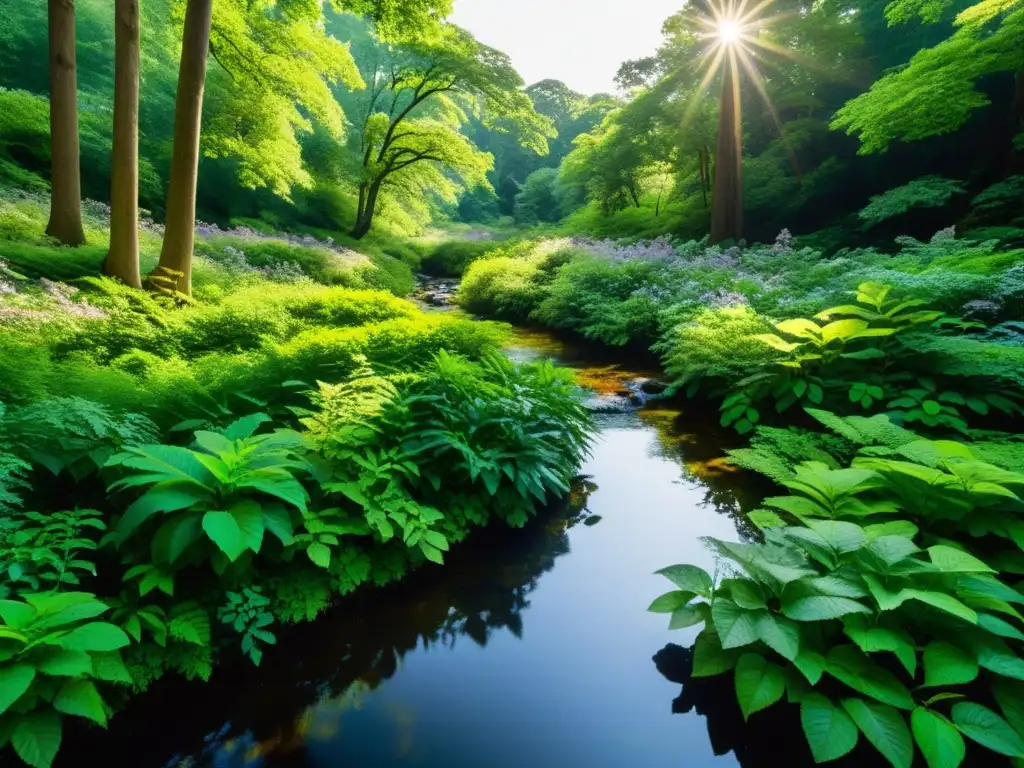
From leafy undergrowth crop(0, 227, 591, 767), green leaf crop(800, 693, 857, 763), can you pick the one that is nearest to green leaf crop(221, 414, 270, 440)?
leafy undergrowth crop(0, 227, 591, 767)

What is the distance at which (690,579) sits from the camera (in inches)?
103

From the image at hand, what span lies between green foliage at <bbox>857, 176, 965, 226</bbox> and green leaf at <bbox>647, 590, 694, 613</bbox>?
42.4 ft

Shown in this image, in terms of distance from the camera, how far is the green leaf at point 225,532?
2.23m

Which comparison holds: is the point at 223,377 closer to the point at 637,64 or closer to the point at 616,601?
the point at 616,601

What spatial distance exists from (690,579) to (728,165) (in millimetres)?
14442

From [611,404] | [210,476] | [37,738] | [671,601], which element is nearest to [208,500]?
[210,476]

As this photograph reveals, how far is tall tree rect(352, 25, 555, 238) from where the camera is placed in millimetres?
18125

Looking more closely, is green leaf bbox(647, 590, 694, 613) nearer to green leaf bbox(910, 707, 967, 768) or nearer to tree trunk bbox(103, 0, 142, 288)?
green leaf bbox(910, 707, 967, 768)

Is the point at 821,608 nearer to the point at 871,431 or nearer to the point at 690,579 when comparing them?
the point at 690,579

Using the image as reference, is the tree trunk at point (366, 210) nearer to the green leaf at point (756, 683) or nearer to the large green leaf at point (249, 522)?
the large green leaf at point (249, 522)

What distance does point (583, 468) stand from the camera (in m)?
5.23

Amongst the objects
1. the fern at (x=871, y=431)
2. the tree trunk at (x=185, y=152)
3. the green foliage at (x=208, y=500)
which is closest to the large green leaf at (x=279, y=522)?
the green foliage at (x=208, y=500)

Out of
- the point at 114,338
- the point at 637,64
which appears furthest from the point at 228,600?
the point at 637,64

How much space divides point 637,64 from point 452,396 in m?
Result: 20.0
